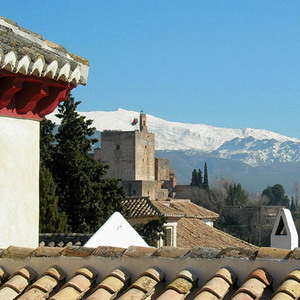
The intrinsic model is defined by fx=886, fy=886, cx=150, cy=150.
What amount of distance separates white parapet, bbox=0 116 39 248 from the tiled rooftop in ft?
4.42

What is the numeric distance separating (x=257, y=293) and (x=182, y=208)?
37.1 metres

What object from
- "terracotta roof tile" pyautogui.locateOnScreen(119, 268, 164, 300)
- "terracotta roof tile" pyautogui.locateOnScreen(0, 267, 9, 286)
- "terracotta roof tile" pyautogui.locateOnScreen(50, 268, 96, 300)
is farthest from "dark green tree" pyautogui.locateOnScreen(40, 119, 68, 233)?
"terracotta roof tile" pyautogui.locateOnScreen(119, 268, 164, 300)

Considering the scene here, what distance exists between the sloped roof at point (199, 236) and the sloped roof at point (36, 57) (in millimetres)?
26923

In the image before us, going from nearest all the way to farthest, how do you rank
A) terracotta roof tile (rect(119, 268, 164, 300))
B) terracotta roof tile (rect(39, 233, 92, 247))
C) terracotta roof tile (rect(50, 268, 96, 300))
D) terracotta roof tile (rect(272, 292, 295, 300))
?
terracotta roof tile (rect(272, 292, 295, 300)), terracotta roof tile (rect(119, 268, 164, 300)), terracotta roof tile (rect(50, 268, 96, 300)), terracotta roof tile (rect(39, 233, 92, 247))

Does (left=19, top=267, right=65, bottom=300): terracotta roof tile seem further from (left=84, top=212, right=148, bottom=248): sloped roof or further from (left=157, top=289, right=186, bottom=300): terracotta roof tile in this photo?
(left=84, top=212, right=148, bottom=248): sloped roof

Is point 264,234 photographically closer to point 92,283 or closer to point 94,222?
point 94,222

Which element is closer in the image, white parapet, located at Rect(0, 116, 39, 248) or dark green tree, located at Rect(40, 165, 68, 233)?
white parapet, located at Rect(0, 116, 39, 248)

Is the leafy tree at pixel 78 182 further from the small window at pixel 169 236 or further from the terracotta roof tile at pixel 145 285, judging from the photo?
the terracotta roof tile at pixel 145 285

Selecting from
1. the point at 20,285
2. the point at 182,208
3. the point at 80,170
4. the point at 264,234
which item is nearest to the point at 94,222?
the point at 80,170

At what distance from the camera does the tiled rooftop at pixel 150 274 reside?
456cm

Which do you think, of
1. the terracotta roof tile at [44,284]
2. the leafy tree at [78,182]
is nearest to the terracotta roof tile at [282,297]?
the terracotta roof tile at [44,284]

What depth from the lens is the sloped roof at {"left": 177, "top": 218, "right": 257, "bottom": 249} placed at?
1368 inches

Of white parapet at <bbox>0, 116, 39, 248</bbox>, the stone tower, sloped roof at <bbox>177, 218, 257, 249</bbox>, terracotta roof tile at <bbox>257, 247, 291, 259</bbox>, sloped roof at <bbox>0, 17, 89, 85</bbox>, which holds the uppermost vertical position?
the stone tower

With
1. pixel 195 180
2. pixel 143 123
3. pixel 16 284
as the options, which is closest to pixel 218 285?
pixel 16 284
